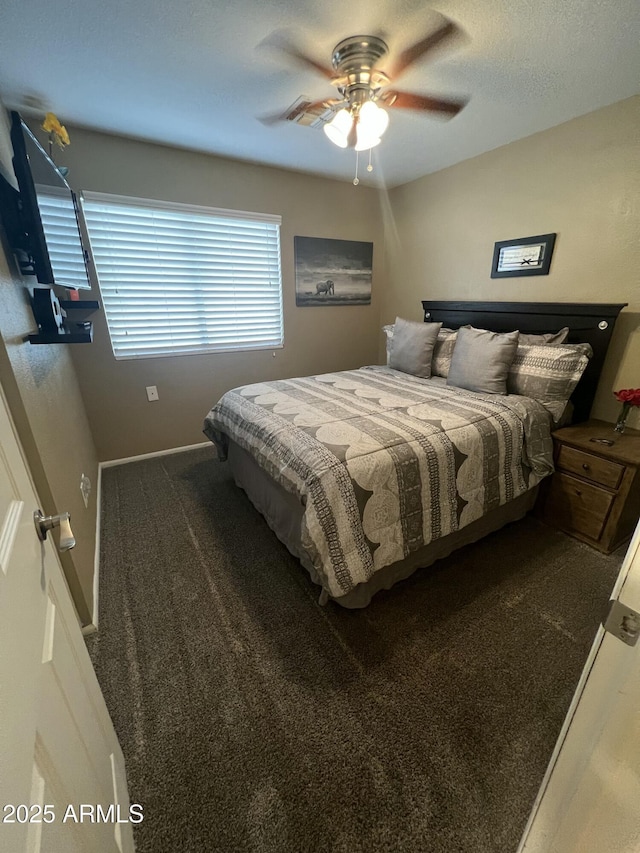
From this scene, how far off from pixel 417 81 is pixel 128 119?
5.73ft

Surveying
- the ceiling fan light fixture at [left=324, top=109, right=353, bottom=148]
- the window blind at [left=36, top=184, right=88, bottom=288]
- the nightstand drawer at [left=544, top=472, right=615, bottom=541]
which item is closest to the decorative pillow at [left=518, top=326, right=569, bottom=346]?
the nightstand drawer at [left=544, top=472, right=615, bottom=541]

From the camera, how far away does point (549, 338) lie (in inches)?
91.4

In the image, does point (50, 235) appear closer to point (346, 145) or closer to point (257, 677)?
point (346, 145)

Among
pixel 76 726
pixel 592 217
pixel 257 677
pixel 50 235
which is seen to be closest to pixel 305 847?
pixel 257 677

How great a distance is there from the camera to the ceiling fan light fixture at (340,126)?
1616 millimetres

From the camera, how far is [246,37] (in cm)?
150

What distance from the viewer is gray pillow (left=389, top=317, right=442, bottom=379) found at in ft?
8.99

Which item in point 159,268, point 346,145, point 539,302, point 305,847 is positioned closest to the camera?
point 305,847

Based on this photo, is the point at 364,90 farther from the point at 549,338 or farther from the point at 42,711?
the point at 42,711

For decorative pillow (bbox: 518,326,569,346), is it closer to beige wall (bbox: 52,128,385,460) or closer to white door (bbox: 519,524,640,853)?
beige wall (bbox: 52,128,385,460)

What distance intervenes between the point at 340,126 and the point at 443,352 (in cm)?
166

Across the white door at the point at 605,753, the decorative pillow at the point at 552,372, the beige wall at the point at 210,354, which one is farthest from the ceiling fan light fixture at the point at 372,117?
the white door at the point at 605,753

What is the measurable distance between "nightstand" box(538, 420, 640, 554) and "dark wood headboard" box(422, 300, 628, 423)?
266mm

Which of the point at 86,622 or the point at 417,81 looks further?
the point at 417,81
